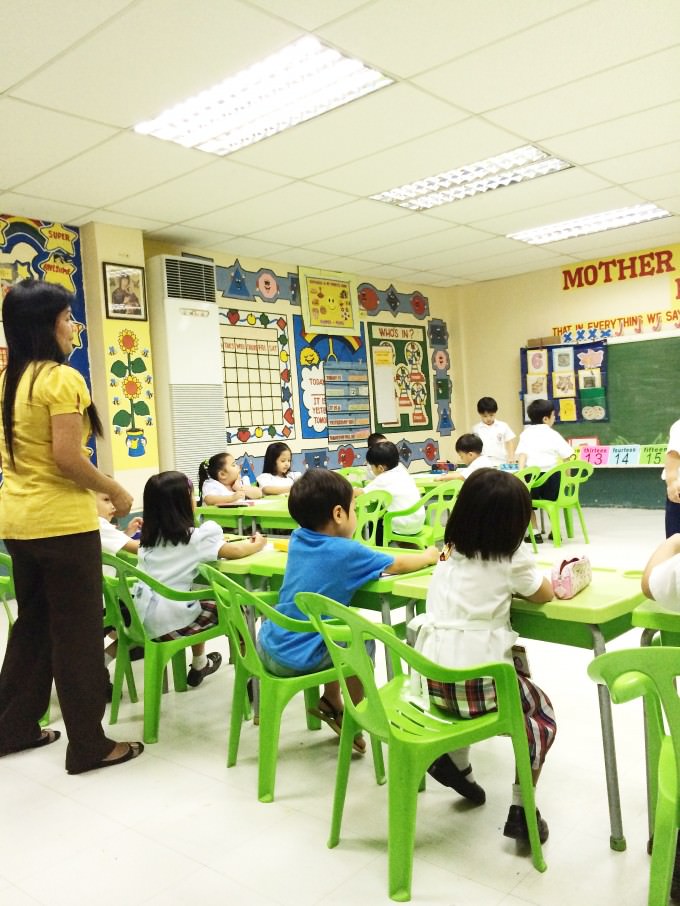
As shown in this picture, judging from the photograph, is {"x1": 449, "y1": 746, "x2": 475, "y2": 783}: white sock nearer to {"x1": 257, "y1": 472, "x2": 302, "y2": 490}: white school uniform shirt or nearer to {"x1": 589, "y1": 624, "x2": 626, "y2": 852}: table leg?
{"x1": 589, "y1": 624, "x2": 626, "y2": 852}: table leg

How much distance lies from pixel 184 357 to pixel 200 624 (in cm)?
345

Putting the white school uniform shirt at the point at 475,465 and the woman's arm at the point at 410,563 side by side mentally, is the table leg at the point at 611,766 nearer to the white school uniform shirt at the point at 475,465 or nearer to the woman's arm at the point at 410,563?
the woman's arm at the point at 410,563

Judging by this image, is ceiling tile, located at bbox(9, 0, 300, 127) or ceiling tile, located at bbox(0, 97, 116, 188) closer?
ceiling tile, located at bbox(9, 0, 300, 127)

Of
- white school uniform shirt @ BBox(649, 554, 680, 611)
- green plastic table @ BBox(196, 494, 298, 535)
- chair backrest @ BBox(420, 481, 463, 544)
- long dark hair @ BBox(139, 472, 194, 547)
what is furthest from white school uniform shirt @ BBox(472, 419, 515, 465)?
white school uniform shirt @ BBox(649, 554, 680, 611)

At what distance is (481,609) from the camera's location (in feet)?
6.27

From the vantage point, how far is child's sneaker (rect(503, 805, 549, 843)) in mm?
1939

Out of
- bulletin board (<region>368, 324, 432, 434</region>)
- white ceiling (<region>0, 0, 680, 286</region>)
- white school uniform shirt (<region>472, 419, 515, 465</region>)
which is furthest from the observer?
bulletin board (<region>368, 324, 432, 434</region>)

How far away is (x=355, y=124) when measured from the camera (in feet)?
13.3

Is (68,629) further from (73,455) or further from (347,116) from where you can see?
(347,116)

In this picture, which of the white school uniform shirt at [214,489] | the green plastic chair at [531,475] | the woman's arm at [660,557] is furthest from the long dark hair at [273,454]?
the woman's arm at [660,557]

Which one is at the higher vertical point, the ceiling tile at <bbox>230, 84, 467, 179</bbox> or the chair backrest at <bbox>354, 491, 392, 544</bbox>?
the ceiling tile at <bbox>230, 84, 467, 179</bbox>

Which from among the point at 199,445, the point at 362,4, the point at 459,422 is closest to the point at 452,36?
the point at 362,4

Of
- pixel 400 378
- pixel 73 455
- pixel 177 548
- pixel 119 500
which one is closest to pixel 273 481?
pixel 177 548

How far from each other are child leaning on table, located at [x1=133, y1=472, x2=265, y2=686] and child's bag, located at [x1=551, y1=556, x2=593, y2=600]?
1354mm
